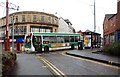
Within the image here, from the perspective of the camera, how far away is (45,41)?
44.2 metres

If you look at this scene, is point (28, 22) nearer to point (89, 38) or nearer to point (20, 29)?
point (20, 29)

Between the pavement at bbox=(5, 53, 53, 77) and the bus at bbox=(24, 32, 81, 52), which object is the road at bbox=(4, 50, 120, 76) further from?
the bus at bbox=(24, 32, 81, 52)

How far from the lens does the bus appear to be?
4381 cm

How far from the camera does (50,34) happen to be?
4547 cm

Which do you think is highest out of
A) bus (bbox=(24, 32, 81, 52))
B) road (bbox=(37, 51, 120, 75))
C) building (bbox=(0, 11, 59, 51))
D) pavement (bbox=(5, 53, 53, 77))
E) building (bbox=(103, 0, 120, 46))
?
building (bbox=(0, 11, 59, 51))

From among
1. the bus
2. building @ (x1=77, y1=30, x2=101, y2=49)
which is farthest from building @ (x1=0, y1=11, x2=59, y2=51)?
the bus

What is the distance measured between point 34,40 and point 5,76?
30.0m

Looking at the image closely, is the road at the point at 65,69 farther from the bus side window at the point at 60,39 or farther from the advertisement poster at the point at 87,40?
the advertisement poster at the point at 87,40

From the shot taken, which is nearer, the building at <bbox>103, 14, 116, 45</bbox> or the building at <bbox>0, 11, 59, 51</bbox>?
the building at <bbox>103, 14, 116, 45</bbox>

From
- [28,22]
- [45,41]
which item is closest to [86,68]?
[45,41]

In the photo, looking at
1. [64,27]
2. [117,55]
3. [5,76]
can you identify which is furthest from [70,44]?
[64,27]

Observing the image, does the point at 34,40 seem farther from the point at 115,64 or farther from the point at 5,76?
the point at 5,76

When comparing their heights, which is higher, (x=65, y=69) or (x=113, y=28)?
(x=113, y=28)

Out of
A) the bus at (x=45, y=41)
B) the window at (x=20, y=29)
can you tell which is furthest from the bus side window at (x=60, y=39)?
the window at (x=20, y=29)
